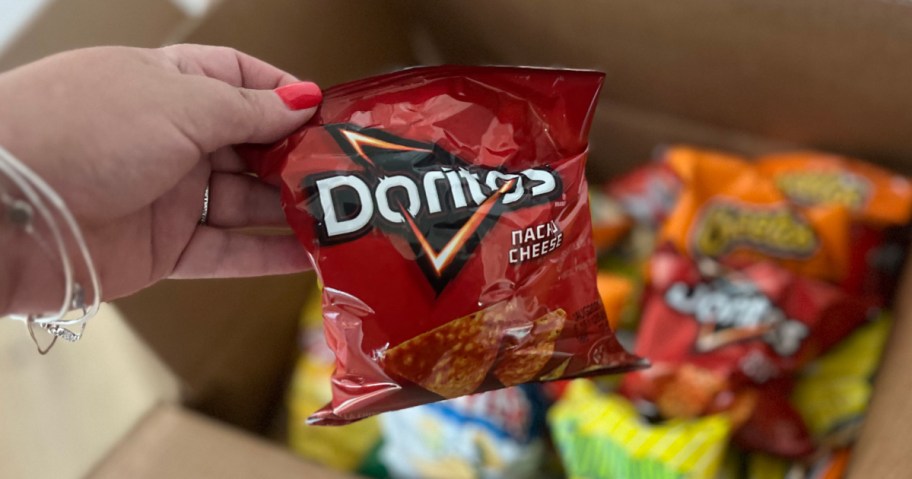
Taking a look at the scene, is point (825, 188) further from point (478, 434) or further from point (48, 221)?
point (48, 221)

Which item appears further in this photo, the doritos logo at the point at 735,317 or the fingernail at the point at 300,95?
the doritos logo at the point at 735,317

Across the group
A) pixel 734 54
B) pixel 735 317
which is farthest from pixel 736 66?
pixel 735 317

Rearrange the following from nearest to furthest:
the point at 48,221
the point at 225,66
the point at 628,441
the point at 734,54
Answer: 1. the point at 48,221
2. the point at 225,66
3. the point at 628,441
4. the point at 734,54

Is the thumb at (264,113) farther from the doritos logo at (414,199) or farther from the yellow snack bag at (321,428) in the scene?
the yellow snack bag at (321,428)

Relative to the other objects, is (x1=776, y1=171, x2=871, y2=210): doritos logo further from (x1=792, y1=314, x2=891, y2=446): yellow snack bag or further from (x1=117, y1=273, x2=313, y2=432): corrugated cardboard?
Answer: (x1=117, y1=273, x2=313, y2=432): corrugated cardboard

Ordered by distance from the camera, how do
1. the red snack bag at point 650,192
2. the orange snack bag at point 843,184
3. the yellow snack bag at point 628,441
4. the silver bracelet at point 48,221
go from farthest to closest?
the red snack bag at point 650,192 → the orange snack bag at point 843,184 → the yellow snack bag at point 628,441 → the silver bracelet at point 48,221

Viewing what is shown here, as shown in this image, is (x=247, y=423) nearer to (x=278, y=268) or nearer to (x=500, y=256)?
(x=278, y=268)

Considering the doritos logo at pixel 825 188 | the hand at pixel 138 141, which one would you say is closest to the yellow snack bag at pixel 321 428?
the hand at pixel 138 141
